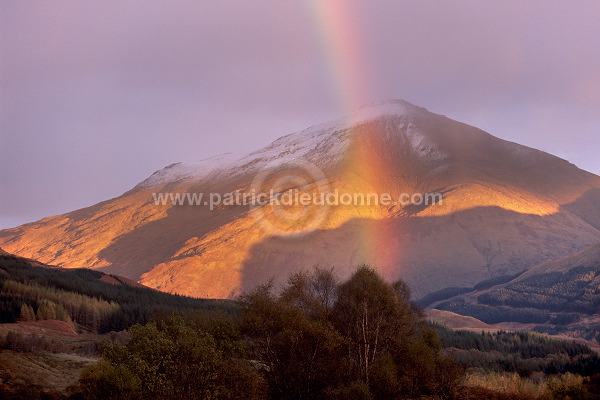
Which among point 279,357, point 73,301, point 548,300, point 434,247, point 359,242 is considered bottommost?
point 548,300

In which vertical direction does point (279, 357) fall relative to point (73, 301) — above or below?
below

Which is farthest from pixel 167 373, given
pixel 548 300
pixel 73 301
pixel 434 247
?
pixel 434 247

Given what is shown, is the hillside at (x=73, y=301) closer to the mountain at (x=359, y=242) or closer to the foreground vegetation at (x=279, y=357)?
the foreground vegetation at (x=279, y=357)

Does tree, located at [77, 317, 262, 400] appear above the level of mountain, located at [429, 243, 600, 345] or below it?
above

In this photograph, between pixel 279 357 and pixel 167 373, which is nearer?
pixel 167 373

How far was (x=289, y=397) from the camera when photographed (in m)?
28.7

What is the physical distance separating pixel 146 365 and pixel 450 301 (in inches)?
4763

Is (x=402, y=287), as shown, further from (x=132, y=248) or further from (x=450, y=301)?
(x=132, y=248)

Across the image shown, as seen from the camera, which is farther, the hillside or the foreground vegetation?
the hillside

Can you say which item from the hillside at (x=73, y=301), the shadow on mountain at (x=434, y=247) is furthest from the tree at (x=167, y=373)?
the shadow on mountain at (x=434, y=247)

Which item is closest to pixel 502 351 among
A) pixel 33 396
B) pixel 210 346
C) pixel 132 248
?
pixel 210 346

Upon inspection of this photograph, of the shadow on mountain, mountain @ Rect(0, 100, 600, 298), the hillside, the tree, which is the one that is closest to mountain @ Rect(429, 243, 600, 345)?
the shadow on mountain

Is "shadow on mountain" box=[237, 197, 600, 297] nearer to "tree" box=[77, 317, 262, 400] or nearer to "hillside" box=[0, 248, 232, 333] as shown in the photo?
"hillside" box=[0, 248, 232, 333]

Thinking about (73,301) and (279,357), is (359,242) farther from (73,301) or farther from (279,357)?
(279,357)
